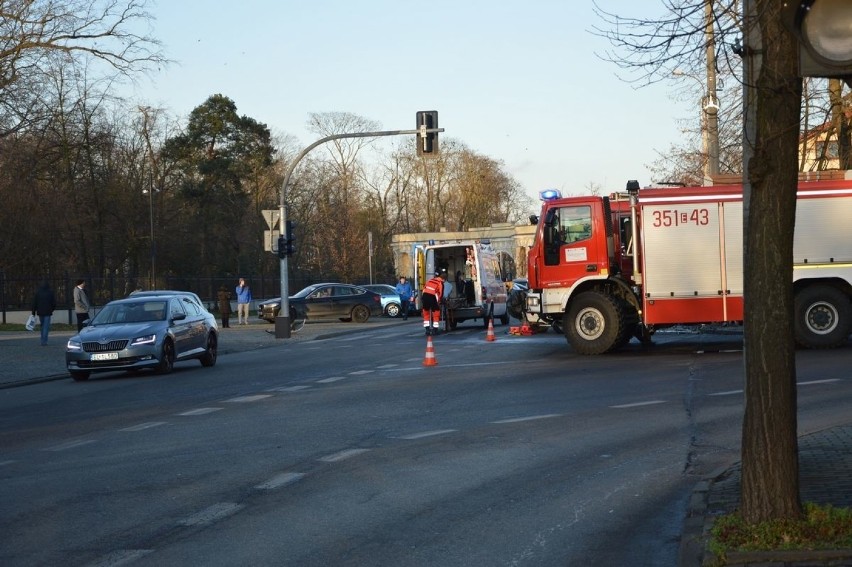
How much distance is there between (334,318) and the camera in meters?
48.5

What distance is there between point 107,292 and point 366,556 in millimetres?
45121

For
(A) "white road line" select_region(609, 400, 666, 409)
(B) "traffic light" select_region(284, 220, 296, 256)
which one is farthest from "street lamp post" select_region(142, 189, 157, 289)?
(A) "white road line" select_region(609, 400, 666, 409)

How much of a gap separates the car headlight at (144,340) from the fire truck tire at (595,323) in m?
7.91

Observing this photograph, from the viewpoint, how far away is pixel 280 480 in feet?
31.8

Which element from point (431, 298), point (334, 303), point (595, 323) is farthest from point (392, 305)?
point (595, 323)

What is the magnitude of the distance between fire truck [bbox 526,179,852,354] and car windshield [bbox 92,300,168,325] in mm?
7359

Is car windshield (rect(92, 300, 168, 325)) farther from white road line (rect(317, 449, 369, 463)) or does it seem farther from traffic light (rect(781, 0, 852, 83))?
traffic light (rect(781, 0, 852, 83))

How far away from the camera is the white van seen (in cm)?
3747

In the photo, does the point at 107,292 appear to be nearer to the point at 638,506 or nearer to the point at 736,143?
the point at 736,143

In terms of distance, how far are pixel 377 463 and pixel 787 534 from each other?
490 centimetres

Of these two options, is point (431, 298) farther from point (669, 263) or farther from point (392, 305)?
point (392, 305)

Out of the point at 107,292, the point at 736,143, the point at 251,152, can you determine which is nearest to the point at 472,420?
the point at 736,143

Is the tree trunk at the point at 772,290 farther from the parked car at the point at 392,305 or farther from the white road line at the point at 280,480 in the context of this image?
the parked car at the point at 392,305

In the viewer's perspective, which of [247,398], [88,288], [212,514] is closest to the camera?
[212,514]
